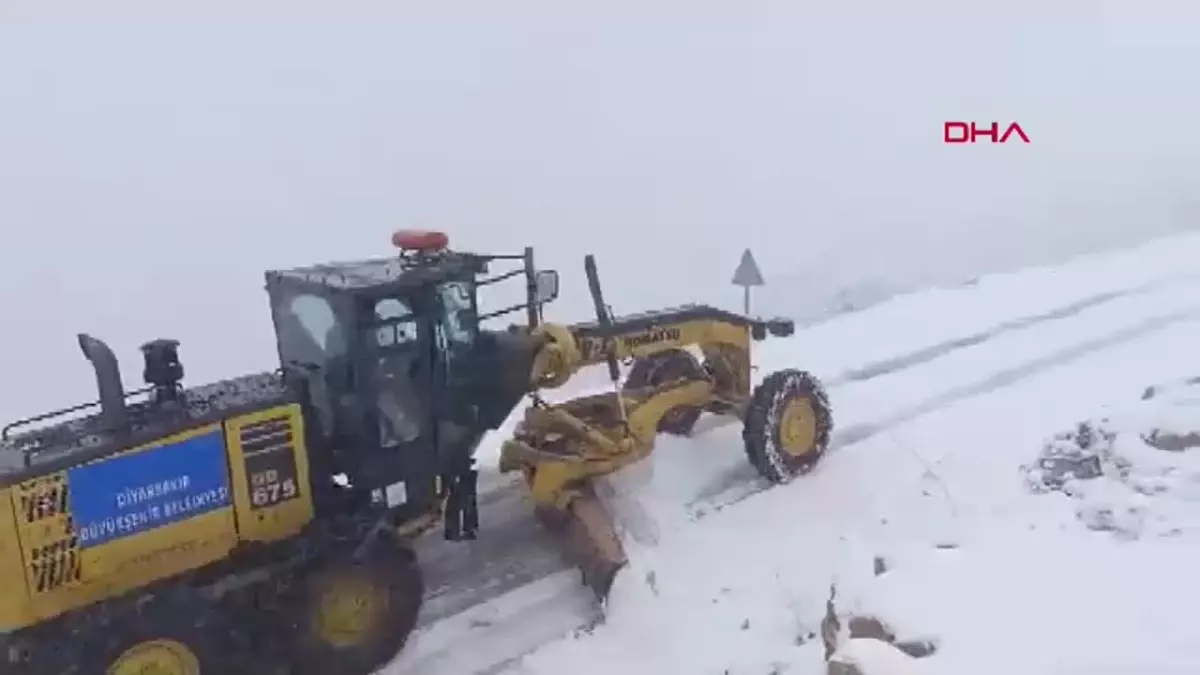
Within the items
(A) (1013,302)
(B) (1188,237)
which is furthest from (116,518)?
(B) (1188,237)

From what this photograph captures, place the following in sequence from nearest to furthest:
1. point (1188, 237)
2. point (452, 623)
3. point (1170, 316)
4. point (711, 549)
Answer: point (452, 623), point (711, 549), point (1170, 316), point (1188, 237)

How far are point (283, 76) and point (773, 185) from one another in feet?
70.7

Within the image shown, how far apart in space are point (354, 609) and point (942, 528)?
4.53m

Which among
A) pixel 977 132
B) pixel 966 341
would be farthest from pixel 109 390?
pixel 977 132

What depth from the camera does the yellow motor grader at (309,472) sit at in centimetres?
720

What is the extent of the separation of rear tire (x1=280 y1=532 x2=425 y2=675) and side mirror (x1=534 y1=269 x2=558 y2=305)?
2186mm

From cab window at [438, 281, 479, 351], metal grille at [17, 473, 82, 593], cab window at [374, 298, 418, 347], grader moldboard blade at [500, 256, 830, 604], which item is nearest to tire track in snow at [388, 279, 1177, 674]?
grader moldboard blade at [500, 256, 830, 604]

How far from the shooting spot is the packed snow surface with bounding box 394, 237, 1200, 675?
6719 millimetres

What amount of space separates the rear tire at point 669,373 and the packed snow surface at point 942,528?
26 cm

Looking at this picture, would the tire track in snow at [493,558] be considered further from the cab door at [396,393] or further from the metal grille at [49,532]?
the metal grille at [49,532]

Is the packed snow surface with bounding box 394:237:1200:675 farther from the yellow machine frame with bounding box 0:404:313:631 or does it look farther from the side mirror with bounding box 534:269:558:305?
the side mirror with bounding box 534:269:558:305

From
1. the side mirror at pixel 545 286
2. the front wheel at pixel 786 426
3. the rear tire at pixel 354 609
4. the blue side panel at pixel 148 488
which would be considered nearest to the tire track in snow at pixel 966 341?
the front wheel at pixel 786 426

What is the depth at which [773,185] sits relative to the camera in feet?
135

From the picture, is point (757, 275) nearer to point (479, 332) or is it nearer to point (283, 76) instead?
point (479, 332)
